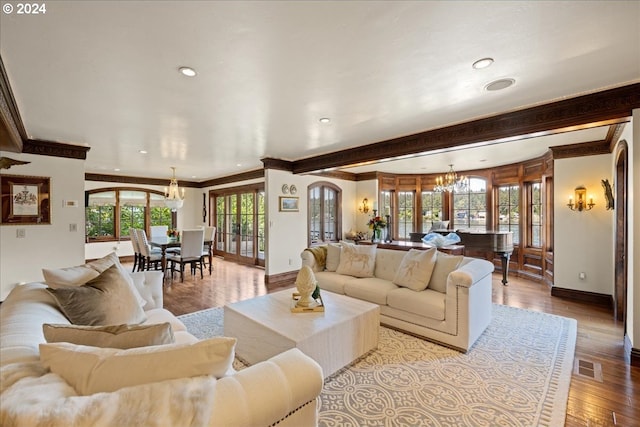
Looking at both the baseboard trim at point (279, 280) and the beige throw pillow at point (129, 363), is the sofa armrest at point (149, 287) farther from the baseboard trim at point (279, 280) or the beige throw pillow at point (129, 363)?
the baseboard trim at point (279, 280)

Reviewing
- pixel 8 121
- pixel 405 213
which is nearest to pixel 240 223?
pixel 405 213

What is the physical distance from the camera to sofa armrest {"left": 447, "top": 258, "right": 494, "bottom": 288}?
2.84 m

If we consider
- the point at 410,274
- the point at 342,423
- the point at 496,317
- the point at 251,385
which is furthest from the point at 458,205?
the point at 251,385

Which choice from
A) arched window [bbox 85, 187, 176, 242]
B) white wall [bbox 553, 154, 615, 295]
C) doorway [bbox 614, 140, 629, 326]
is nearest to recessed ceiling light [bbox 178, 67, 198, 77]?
doorway [bbox 614, 140, 629, 326]

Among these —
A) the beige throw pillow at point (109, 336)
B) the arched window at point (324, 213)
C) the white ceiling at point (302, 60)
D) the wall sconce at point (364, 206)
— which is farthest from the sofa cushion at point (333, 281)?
the wall sconce at point (364, 206)

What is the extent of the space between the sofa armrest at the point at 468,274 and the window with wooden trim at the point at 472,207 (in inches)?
182

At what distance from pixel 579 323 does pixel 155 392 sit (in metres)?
4.70

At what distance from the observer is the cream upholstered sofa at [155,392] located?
2.66 feet

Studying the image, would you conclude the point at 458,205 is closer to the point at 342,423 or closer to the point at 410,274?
the point at 410,274

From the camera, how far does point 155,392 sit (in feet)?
2.97

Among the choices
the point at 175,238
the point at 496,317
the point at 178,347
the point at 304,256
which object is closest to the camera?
the point at 178,347

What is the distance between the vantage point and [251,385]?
3.60 feet

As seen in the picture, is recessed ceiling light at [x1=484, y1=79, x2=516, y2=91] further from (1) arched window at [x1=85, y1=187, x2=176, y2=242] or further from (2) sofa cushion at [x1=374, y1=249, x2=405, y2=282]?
(1) arched window at [x1=85, y1=187, x2=176, y2=242]

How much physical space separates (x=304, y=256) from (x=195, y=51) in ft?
10.1
